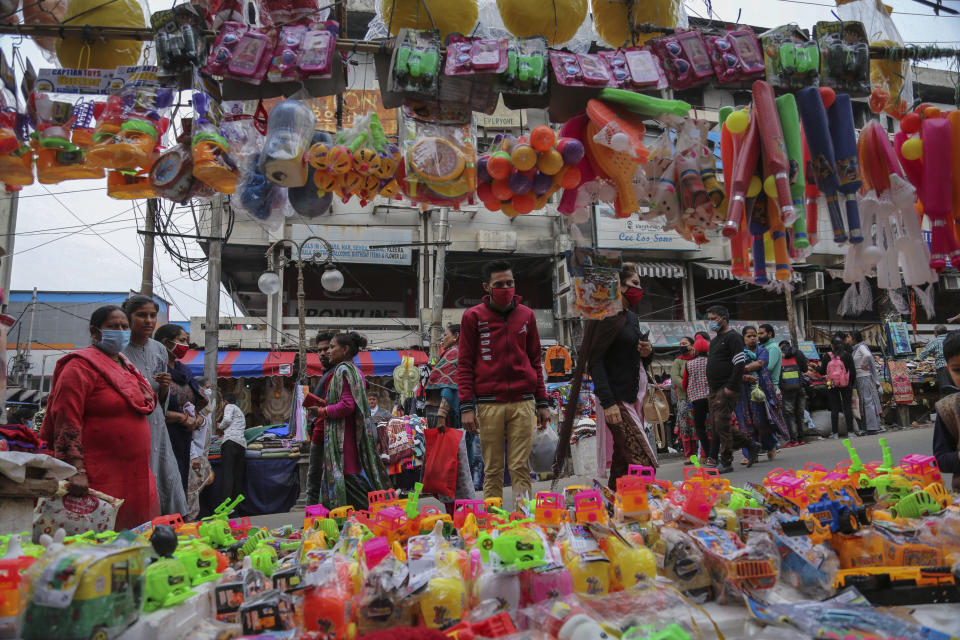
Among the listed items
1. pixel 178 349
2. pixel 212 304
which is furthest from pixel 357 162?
pixel 212 304

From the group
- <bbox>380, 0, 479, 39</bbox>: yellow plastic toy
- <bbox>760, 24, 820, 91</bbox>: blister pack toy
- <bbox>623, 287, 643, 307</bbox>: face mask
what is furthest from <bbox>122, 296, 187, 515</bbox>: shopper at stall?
<bbox>760, 24, 820, 91</bbox>: blister pack toy

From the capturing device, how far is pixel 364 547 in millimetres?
1876

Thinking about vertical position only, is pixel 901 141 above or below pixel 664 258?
below

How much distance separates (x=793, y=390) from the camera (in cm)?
918

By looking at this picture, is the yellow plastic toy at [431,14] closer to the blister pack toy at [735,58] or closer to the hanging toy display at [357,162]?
the hanging toy display at [357,162]

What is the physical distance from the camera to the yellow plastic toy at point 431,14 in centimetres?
279

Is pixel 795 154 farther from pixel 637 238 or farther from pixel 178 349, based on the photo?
pixel 637 238

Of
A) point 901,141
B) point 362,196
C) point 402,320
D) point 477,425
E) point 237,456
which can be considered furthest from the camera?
point 402,320

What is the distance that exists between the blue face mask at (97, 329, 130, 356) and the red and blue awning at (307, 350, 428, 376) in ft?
38.0

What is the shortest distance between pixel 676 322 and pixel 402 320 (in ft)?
27.4

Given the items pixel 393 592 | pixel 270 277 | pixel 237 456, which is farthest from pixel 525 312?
pixel 270 277

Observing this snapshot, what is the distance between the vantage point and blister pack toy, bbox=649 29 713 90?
9.22 feet

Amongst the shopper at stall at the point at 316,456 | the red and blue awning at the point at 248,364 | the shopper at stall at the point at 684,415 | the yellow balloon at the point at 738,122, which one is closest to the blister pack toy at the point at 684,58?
the yellow balloon at the point at 738,122

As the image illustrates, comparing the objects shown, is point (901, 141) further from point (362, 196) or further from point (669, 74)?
point (362, 196)
